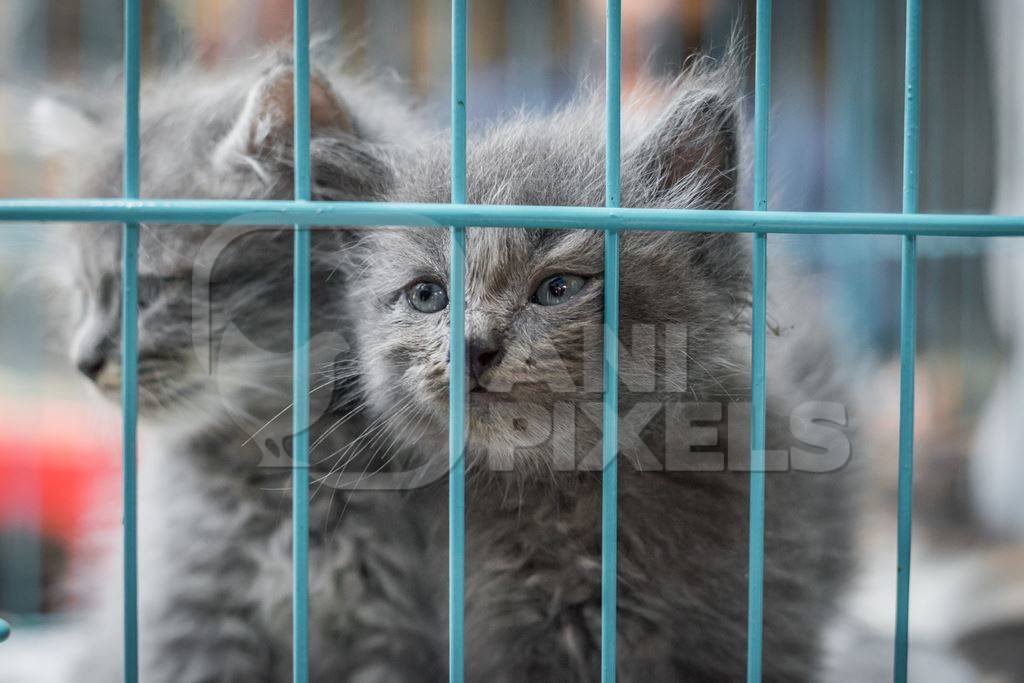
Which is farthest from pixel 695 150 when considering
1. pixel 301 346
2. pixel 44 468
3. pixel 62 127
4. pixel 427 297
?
pixel 44 468

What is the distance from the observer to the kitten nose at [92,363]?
4.43ft

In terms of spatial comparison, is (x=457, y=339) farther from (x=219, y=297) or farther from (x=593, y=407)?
(x=219, y=297)

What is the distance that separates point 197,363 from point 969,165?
5.94ft

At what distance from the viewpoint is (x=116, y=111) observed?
164 cm

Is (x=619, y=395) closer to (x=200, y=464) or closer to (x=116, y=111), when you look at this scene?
(x=200, y=464)

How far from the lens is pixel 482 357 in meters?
1.04

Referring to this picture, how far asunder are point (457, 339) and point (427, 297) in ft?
0.85

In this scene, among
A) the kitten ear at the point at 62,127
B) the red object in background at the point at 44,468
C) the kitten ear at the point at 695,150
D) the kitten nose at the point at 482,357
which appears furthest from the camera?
the red object in background at the point at 44,468

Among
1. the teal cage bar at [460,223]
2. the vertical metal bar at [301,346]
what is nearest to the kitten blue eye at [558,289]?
the teal cage bar at [460,223]

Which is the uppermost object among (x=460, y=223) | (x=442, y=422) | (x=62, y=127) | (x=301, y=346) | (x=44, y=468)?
(x=62, y=127)

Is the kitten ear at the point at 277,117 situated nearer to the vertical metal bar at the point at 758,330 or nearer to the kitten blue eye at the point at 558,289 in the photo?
the kitten blue eye at the point at 558,289

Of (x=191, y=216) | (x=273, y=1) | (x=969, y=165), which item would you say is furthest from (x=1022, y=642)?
(x=273, y=1)

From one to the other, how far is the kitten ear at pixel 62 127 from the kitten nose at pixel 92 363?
0.43 meters

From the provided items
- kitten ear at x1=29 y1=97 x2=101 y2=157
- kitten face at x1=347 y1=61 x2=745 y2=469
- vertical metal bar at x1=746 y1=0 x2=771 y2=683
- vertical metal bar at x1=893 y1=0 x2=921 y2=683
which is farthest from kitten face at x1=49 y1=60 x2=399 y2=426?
vertical metal bar at x1=893 y1=0 x2=921 y2=683
